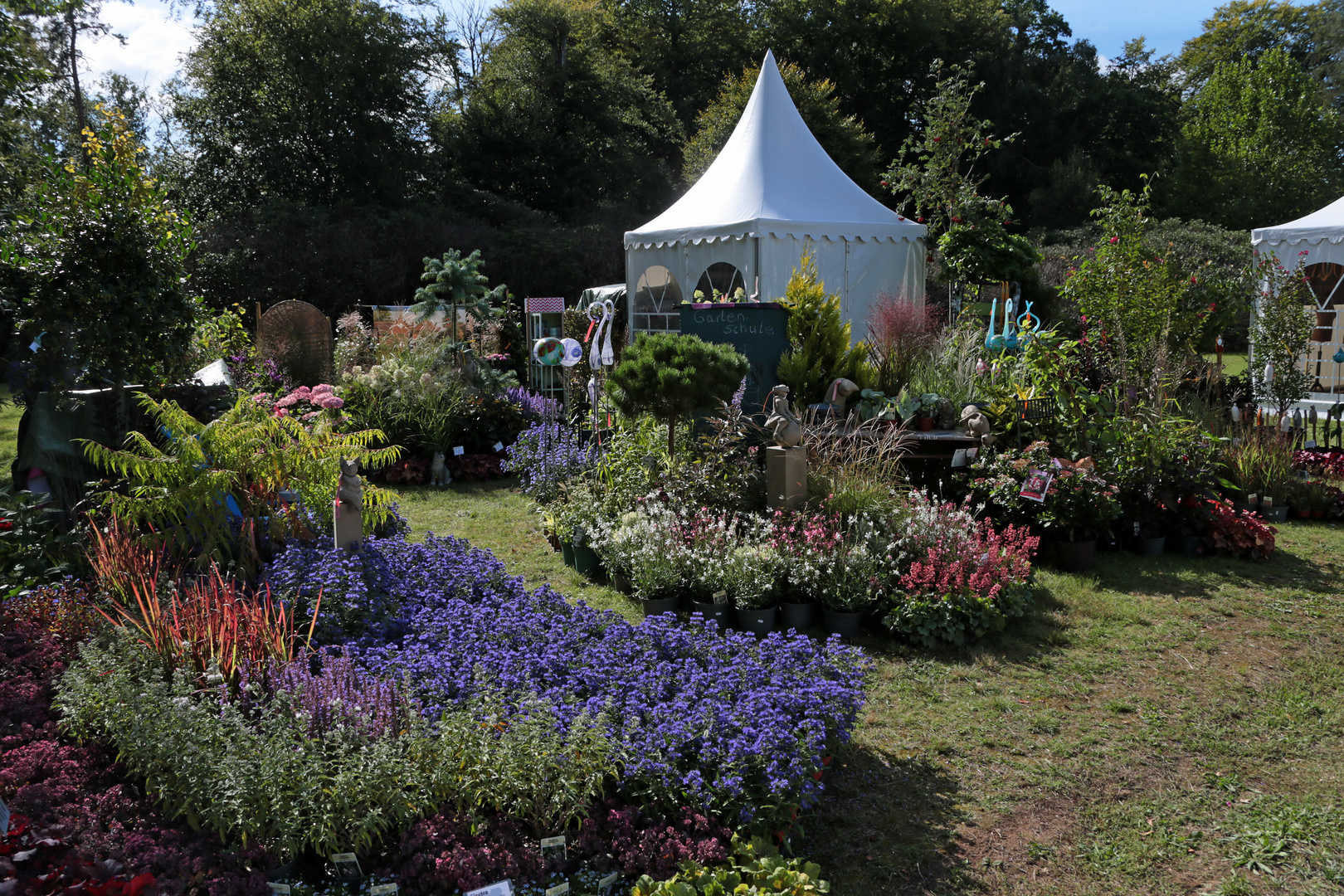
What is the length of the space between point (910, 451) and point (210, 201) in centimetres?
1876

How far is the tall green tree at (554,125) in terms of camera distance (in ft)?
73.9

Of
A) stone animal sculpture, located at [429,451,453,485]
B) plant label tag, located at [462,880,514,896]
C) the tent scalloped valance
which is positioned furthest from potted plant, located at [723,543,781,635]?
the tent scalloped valance

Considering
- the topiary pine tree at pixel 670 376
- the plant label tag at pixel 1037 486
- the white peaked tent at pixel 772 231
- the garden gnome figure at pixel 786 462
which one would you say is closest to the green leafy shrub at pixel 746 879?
the garden gnome figure at pixel 786 462

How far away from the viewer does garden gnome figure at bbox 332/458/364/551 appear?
4336 mm

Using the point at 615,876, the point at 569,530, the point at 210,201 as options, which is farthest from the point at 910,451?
the point at 210,201

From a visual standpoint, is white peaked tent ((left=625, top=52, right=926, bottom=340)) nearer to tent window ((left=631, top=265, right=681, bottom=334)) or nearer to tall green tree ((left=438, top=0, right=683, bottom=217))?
tent window ((left=631, top=265, right=681, bottom=334))

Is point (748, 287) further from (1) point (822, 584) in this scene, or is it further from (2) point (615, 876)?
(2) point (615, 876)

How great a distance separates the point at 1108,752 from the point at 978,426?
3035 mm

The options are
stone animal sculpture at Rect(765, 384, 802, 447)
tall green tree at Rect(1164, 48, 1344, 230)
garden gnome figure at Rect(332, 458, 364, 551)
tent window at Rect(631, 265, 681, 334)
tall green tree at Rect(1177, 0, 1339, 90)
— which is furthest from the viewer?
tall green tree at Rect(1177, 0, 1339, 90)

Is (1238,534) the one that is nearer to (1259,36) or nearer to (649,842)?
(649,842)

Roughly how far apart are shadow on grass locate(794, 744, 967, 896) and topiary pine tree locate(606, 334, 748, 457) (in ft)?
8.69

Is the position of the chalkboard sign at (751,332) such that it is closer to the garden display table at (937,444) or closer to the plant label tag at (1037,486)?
the garden display table at (937,444)

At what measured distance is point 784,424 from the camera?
201 inches

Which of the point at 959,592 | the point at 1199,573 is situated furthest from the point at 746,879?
Result: the point at 1199,573
